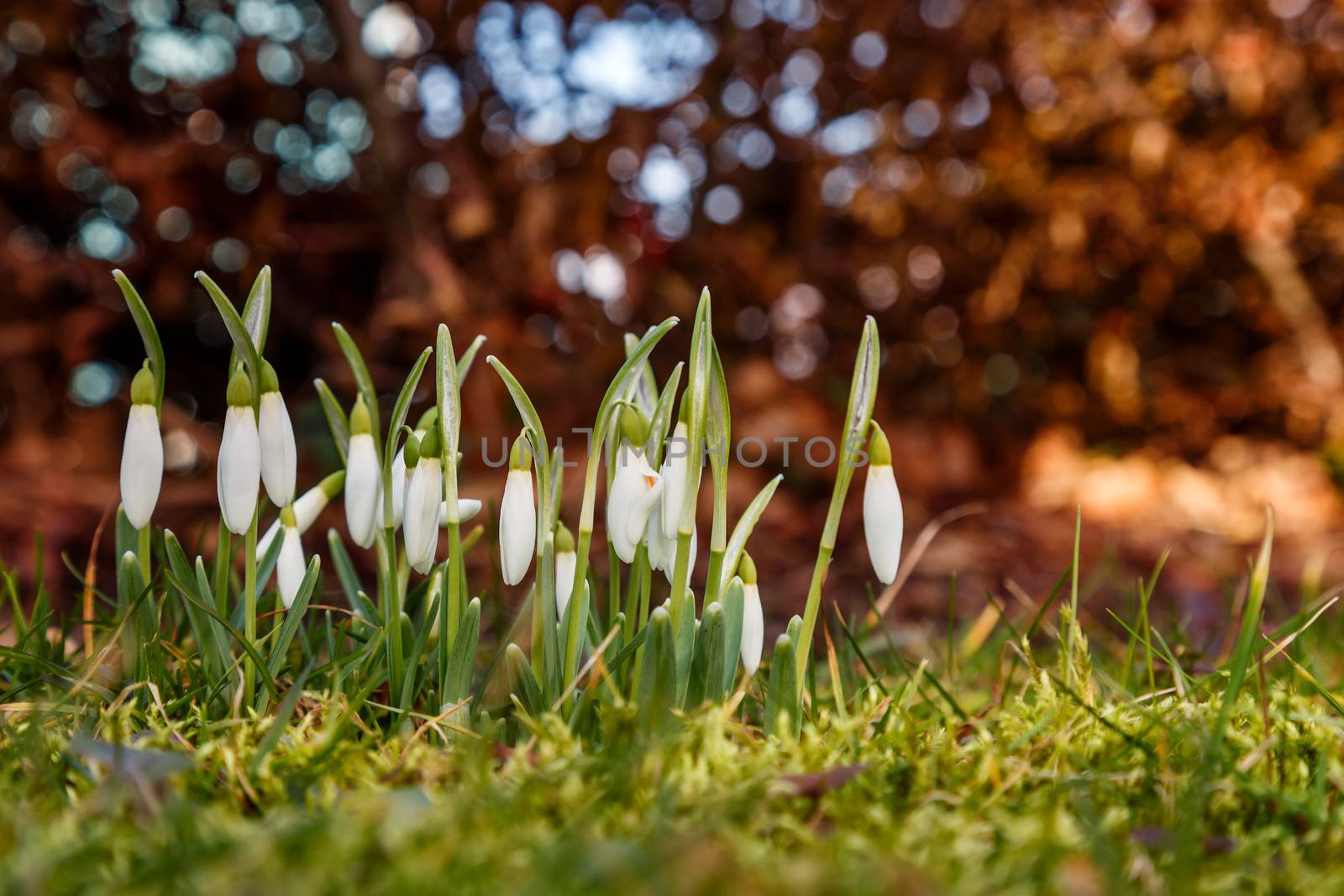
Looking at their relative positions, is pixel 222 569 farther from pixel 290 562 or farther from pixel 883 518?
pixel 883 518

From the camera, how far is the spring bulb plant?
1.01 m

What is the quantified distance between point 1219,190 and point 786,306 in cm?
151

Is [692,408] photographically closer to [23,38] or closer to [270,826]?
[270,826]

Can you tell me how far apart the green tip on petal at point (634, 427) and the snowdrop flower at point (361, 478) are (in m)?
0.28

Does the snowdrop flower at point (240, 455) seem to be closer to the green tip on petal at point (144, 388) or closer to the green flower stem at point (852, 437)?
the green tip on petal at point (144, 388)

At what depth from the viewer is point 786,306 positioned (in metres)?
3.26

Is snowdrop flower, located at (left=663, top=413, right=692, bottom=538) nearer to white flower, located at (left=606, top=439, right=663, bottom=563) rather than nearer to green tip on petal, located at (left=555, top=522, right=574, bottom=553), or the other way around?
white flower, located at (left=606, top=439, right=663, bottom=563)

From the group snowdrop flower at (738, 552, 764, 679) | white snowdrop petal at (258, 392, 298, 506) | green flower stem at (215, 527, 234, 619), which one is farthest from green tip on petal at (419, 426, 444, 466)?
snowdrop flower at (738, 552, 764, 679)

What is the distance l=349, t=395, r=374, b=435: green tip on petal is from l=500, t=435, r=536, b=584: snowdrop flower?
17cm

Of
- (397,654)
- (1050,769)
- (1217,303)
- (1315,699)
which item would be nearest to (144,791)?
(397,654)

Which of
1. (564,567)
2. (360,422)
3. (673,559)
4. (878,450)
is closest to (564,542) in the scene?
(564,567)

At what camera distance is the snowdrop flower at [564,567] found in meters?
1.14

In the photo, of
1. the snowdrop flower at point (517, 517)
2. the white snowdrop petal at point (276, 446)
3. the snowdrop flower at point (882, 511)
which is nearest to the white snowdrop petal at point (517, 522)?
the snowdrop flower at point (517, 517)

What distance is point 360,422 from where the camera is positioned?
109 centimetres
